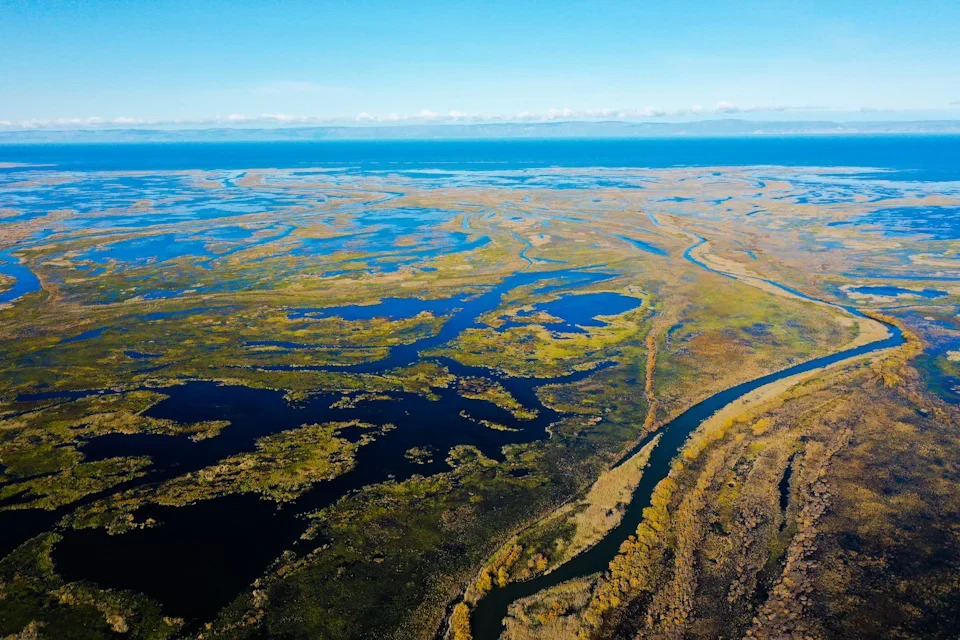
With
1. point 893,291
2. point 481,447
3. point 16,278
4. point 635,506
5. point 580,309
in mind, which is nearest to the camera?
point 635,506

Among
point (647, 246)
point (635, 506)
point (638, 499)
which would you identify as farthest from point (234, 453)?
point (647, 246)

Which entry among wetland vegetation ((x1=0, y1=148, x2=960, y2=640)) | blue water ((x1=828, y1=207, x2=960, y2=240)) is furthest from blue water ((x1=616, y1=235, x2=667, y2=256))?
blue water ((x1=828, y1=207, x2=960, y2=240))

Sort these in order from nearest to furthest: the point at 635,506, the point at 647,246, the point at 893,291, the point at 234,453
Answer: the point at 635,506, the point at 234,453, the point at 893,291, the point at 647,246

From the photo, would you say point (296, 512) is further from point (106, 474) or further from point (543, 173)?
point (543, 173)

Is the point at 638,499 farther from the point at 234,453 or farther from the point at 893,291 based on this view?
the point at 893,291

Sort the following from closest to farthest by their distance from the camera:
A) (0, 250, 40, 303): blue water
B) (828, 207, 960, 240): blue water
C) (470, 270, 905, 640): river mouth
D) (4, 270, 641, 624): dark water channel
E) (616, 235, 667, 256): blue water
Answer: (470, 270, 905, 640): river mouth, (4, 270, 641, 624): dark water channel, (0, 250, 40, 303): blue water, (616, 235, 667, 256): blue water, (828, 207, 960, 240): blue water

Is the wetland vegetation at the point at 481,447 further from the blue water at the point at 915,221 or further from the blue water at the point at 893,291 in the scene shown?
the blue water at the point at 915,221

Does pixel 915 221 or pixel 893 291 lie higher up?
pixel 915 221

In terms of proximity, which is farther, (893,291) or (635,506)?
(893,291)

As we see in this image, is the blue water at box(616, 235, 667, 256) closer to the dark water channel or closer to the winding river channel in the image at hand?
the winding river channel
